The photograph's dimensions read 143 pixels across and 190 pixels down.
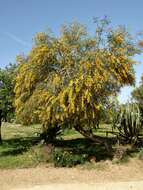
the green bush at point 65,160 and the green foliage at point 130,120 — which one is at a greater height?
the green foliage at point 130,120

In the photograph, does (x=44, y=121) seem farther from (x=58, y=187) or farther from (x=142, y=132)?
(x=142, y=132)

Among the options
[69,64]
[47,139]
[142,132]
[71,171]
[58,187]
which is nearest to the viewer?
[58,187]

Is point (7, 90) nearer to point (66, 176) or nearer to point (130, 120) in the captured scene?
point (130, 120)

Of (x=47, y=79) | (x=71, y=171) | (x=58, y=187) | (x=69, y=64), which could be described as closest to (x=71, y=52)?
(x=69, y=64)

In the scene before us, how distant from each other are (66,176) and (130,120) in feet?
21.3

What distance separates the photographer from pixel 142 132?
20.4 meters

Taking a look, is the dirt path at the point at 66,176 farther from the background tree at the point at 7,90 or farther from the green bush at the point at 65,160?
the background tree at the point at 7,90

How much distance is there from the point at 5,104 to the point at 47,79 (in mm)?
6031

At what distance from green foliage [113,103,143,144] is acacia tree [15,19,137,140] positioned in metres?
2.25

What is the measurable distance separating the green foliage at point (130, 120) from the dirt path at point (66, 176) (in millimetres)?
3414

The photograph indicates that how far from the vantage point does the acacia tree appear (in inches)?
614

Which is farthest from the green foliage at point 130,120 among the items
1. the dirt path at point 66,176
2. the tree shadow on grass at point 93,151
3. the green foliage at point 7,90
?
the green foliage at point 7,90

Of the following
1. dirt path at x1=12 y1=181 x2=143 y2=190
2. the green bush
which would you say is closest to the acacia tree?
the green bush

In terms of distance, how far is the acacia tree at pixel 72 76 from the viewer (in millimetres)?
15586
